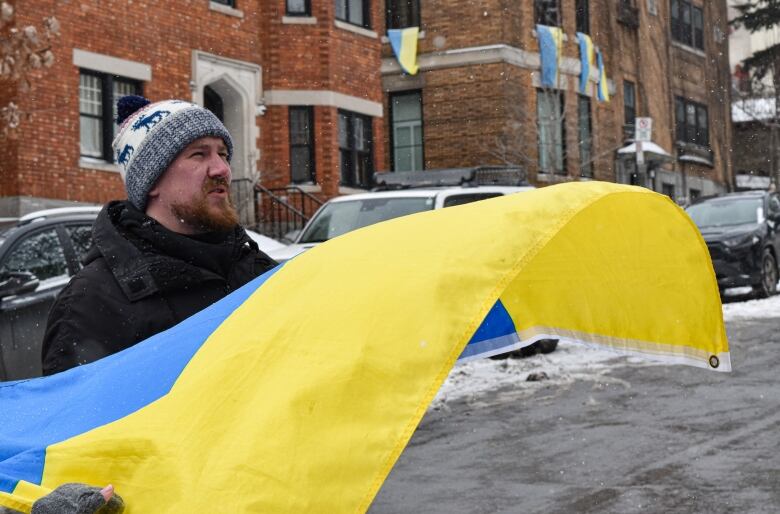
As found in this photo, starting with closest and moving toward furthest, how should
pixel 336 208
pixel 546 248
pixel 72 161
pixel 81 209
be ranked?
pixel 546 248
pixel 81 209
pixel 336 208
pixel 72 161

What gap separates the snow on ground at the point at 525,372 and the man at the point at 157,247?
8266 millimetres

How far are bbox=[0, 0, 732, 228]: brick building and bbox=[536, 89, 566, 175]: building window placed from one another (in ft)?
0.23

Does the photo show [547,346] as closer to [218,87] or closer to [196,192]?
[196,192]

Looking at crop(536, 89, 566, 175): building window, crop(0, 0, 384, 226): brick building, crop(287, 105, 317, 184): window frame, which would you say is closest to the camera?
crop(0, 0, 384, 226): brick building

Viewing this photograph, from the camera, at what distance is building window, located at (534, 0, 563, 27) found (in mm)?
35531

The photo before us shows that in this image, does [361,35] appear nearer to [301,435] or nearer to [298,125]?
[298,125]

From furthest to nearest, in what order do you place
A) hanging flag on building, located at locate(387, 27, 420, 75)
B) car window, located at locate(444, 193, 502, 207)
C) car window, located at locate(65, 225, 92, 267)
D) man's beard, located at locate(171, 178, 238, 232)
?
hanging flag on building, located at locate(387, 27, 420, 75)
car window, located at locate(444, 193, 502, 207)
car window, located at locate(65, 225, 92, 267)
man's beard, located at locate(171, 178, 238, 232)

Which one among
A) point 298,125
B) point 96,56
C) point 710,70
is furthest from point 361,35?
point 710,70

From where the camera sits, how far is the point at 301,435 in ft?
7.79

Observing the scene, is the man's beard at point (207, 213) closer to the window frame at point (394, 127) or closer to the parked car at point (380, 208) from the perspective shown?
the parked car at point (380, 208)

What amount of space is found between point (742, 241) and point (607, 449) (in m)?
13.3

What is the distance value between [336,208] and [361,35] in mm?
14021

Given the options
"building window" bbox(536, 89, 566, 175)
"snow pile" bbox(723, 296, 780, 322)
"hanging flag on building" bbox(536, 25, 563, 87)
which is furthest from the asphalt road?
"hanging flag on building" bbox(536, 25, 563, 87)

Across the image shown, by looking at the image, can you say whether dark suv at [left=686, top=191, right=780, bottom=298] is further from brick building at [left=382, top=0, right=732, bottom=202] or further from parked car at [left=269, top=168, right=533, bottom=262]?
brick building at [left=382, top=0, right=732, bottom=202]
